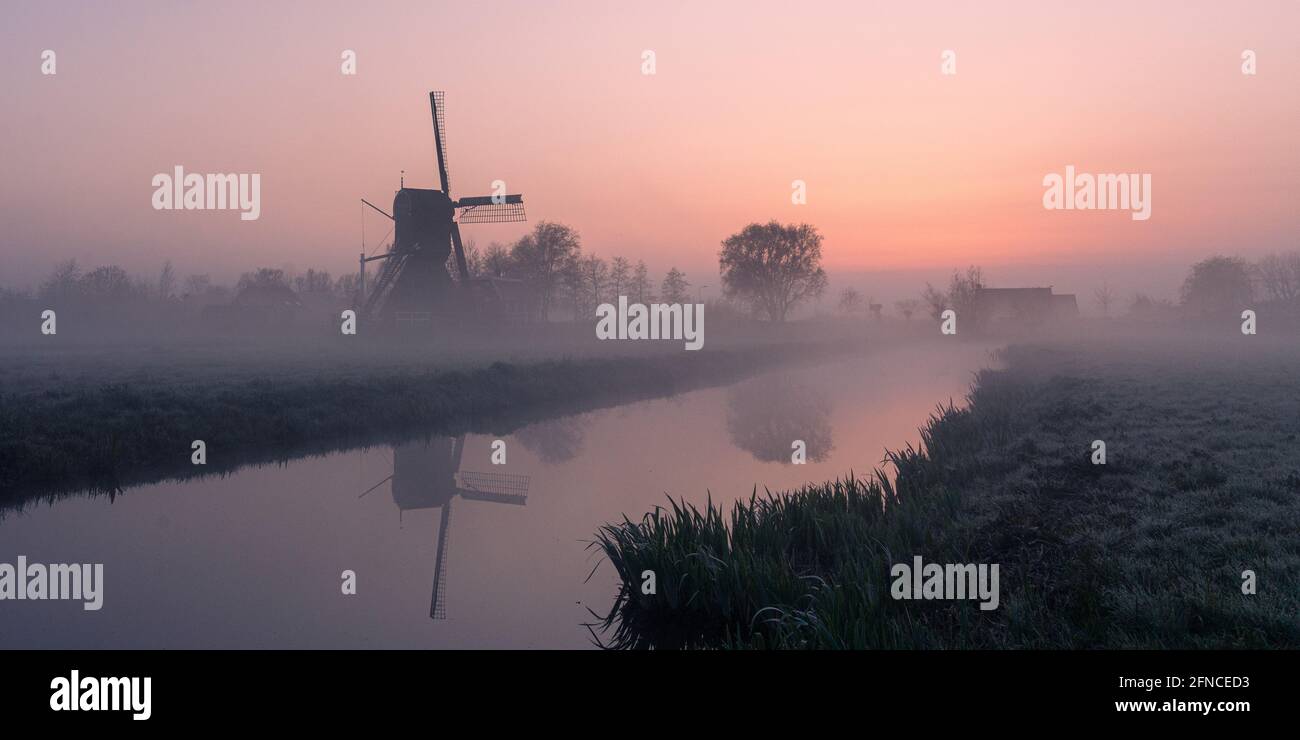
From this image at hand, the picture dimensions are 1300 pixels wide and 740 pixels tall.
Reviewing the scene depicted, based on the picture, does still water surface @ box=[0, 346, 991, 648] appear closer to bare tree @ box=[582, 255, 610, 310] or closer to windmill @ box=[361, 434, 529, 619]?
windmill @ box=[361, 434, 529, 619]

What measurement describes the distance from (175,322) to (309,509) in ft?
252

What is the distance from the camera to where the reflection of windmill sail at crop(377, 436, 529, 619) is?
47.7 feet

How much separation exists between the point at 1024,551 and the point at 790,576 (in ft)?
8.95

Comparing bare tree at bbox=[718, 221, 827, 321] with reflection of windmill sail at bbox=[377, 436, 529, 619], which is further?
bare tree at bbox=[718, 221, 827, 321]

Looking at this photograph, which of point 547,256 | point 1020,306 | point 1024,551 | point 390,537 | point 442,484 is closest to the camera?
point 1024,551

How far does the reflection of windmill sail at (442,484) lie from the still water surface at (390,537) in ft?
0.23

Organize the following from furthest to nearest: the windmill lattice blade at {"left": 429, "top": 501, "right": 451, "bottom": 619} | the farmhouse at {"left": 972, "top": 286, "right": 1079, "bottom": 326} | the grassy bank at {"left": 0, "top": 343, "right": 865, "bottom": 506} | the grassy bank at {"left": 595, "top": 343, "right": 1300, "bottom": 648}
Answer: the farmhouse at {"left": 972, "top": 286, "right": 1079, "bottom": 326} < the grassy bank at {"left": 0, "top": 343, "right": 865, "bottom": 506} < the windmill lattice blade at {"left": 429, "top": 501, "right": 451, "bottom": 619} < the grassy bank at {"left": 595, "top": 343, "right": 1300, "bottom": 648}

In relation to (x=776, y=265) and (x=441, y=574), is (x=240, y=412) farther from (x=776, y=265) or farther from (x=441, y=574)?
(x=776, y=265)

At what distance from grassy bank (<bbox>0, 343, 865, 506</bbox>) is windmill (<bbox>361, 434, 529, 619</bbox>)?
245 centimetres

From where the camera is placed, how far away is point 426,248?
45.8 m

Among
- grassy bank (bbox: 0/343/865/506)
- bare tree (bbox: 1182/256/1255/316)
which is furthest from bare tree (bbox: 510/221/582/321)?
bare tree (bbox: 1182/256/1255/316)

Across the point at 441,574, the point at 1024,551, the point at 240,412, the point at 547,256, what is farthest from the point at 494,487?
the point at 547,256
